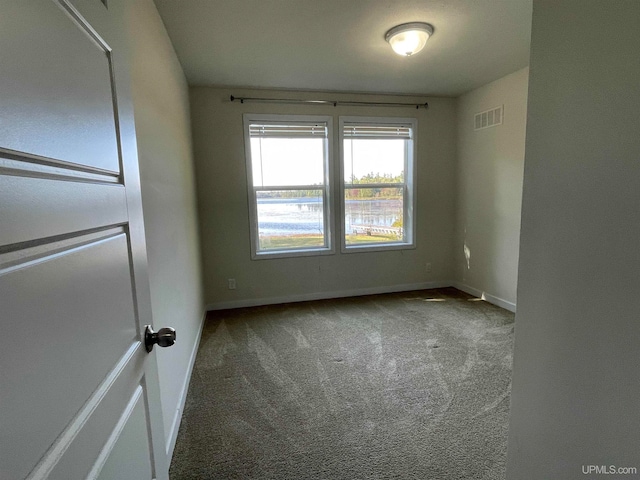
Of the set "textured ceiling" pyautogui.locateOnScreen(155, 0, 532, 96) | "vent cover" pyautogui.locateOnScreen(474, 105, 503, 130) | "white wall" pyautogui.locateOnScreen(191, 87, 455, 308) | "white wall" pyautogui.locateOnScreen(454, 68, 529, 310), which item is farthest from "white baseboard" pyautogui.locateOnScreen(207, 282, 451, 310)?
"textured ceiling" pyautogui.locateOnScreen(155, 0, 532, 96)

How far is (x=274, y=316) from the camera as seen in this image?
3.47 meters

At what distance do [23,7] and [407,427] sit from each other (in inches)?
84.6

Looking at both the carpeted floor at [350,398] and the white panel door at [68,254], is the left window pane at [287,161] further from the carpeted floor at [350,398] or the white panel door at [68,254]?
the white panel door at [68,254]

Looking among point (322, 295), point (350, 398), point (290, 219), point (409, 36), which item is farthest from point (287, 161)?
point (350, 398)

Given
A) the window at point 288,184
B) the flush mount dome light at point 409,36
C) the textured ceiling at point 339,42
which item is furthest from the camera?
the window at point 288,184

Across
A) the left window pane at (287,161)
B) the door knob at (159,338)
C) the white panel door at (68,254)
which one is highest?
the left window pane at (287,161)

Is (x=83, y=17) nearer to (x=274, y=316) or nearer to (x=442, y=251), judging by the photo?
→ (x=274, y=316)

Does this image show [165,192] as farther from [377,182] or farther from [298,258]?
[377,182]

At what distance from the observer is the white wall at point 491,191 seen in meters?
3.25

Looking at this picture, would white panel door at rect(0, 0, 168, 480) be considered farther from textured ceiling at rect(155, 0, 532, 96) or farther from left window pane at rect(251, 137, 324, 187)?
left window pane at rect(251, 137, 324, 187)

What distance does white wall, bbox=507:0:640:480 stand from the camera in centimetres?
74

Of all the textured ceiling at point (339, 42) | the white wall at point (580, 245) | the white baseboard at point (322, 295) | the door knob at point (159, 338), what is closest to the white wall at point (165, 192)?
the textured ceiling at point (339, 42)

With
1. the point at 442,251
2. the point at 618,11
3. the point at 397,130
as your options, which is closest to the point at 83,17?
the point at 618,11

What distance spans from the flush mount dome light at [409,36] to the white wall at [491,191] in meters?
1.42
